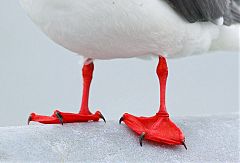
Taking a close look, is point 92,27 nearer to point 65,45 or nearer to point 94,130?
point 65,45

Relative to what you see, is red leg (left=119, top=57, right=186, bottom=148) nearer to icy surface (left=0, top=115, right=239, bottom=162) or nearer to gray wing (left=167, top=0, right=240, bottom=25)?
icy surface (left=0, top=115, right=239, bottom=162)

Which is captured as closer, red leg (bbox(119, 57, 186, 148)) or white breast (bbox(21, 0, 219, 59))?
white breast (bbox(21, 0, 219, 59))

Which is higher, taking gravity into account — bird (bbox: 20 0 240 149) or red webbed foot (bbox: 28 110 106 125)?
bird (bbox: 20 0 240 149)

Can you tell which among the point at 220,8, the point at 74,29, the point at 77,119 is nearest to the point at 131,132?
the point at 77,119

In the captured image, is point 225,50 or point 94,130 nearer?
point 94,130

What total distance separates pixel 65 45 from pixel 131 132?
0.37 meters

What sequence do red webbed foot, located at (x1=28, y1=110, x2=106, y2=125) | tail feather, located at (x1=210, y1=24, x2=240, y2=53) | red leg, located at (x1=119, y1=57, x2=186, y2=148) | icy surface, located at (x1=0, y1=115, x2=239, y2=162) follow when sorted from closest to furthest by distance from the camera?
icy surface, located at (x1=0, y1=115, x2=239, y2=162)
red leg, located at (x1=119, y1=57, x2=186, y2=148)
red webbed foot, located at (x1=28, y1=110, x2=106, y2=125)
tail feather, located at (x1=210, y1=24, x2=240, y2=53)

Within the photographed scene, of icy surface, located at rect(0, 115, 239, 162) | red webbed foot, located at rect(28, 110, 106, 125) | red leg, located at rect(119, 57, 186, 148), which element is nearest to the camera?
icy surface, located at rect(0, 115, 239, 162)

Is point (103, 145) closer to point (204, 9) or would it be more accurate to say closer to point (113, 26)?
point (113, 26)

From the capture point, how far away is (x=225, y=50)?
8.16 feet

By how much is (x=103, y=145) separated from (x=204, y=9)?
59cm

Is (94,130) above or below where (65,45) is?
below

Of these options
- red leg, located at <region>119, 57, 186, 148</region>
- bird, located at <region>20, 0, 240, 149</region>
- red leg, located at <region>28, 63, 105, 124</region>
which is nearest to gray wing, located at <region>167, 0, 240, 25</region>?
bird, located at <region>20, 0, 240, 149</region>

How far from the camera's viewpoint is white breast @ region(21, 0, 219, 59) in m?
1.87
